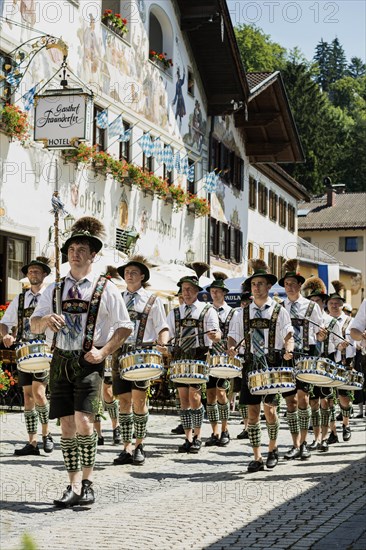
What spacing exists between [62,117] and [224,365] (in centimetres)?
633

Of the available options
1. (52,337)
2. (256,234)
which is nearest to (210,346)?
(52,337)

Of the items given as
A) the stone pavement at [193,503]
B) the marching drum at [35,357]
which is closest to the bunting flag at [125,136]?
the stone pavement at [193,503]

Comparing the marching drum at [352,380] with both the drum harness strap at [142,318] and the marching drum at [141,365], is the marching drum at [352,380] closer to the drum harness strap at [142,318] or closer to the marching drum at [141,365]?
the drum harness strap at [142,318]

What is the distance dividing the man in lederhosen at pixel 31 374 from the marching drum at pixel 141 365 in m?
1.54

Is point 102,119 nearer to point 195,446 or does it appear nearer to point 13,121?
point 13,121

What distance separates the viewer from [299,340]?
12.4m

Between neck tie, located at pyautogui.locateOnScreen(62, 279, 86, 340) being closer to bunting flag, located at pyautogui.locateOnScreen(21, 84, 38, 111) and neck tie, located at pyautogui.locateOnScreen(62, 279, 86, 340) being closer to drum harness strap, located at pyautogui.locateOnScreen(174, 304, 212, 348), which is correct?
drum harness strap, located at pyautogui.locateOnScreen(174, 304, 212, 348)

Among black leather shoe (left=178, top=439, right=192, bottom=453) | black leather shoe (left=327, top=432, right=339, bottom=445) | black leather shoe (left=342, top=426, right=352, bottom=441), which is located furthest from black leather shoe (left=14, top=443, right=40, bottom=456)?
black leather shoe (left=342, top=426, right=352, bottom=441)

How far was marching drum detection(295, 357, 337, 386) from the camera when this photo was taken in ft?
36.6

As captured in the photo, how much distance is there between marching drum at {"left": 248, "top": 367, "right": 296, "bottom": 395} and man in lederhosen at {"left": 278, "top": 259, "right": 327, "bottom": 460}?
1702 millimetres

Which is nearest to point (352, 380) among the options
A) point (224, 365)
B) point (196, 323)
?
point (224, 365)

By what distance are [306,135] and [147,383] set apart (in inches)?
2600

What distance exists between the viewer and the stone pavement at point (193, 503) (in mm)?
6711

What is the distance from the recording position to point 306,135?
7562 cm
